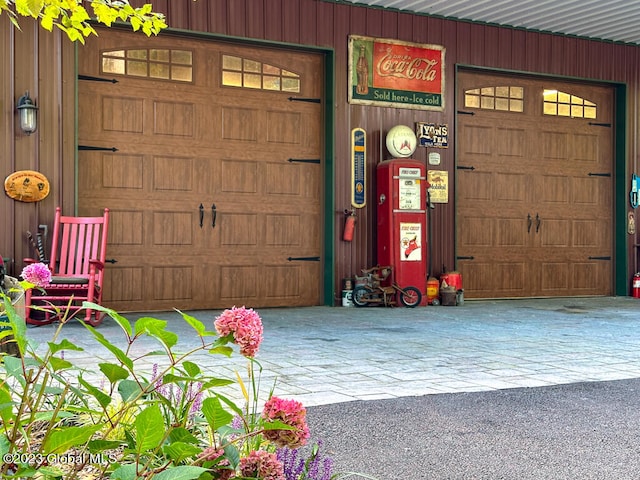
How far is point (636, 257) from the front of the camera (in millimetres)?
10836

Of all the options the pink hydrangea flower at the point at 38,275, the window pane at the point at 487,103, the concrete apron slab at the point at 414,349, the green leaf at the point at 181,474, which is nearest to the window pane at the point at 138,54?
the concrete apron slab at the point at 414,349

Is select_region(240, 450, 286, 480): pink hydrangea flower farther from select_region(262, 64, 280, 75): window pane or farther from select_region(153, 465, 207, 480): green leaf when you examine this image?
select_region(262, 64, 280, 75): window pane

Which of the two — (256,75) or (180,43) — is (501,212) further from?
(180,43)

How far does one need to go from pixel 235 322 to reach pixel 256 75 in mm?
7613

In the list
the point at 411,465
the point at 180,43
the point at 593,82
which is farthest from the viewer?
the point at 593,82

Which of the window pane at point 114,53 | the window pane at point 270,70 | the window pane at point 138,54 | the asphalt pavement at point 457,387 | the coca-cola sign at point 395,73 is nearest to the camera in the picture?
the asphalt pavement at point 457,387

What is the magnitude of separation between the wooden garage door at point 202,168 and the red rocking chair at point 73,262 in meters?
0.52

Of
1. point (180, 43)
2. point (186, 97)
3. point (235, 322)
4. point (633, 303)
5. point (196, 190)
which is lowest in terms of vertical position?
point (633, 303)

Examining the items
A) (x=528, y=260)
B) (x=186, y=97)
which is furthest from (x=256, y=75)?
(x=528, y=260)

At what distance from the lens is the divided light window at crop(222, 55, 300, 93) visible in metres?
8.65

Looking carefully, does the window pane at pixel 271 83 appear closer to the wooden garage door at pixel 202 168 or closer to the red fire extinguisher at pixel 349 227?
the wooden garage door at pixel 202 168

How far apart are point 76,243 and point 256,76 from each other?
2704 millimetres

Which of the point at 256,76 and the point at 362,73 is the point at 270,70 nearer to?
the point at 256,76

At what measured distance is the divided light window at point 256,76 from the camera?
8.65 m
